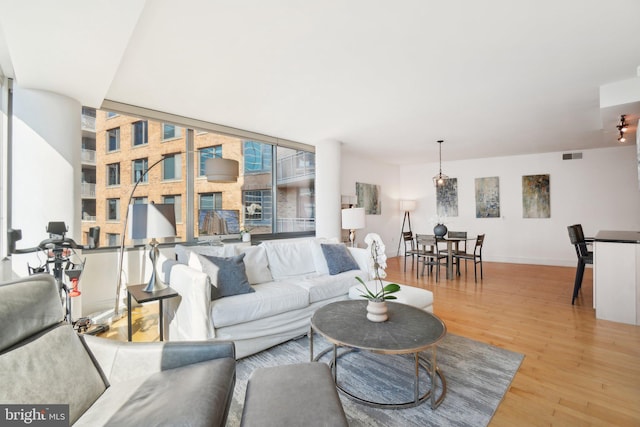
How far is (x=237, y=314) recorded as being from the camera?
2.38 metres

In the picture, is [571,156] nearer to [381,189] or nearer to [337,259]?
[381,189]

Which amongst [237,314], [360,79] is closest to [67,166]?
[237,314]

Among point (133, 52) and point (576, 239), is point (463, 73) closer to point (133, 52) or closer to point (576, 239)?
point (576, 239)

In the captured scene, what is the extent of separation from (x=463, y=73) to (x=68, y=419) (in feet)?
12.4

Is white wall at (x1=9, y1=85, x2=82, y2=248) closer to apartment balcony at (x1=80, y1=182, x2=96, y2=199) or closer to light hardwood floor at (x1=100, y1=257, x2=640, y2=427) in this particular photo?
apartment balcony at (x1=80, y1=182, x2=96, y2=199)

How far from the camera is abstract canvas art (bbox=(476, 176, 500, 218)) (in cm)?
734

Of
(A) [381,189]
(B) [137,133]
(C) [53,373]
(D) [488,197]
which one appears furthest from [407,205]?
(C) [53,373]

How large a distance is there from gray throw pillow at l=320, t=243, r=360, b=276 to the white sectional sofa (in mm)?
18

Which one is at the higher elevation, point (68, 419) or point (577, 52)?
point (577, 52)

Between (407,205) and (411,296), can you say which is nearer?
(411,296)

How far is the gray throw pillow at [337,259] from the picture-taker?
354 centimetres

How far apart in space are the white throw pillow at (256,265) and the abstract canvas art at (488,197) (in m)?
6.47

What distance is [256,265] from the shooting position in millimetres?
3205

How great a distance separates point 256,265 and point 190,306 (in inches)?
37.9
